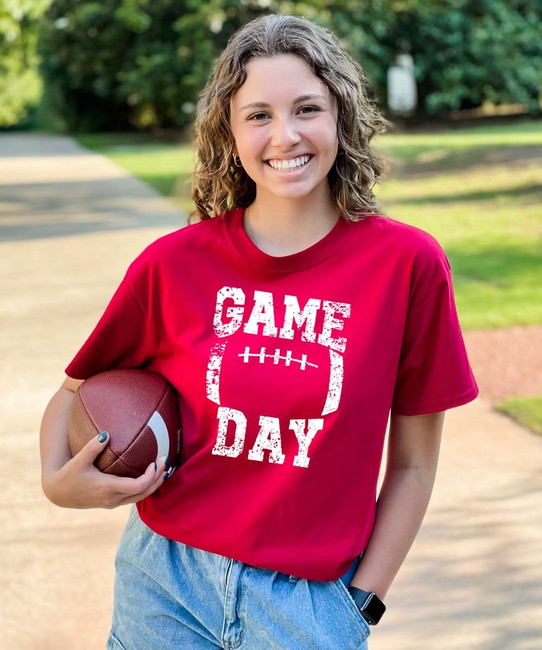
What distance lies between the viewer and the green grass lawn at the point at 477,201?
25.4ft

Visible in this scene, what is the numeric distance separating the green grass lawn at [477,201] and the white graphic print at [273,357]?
68 cm

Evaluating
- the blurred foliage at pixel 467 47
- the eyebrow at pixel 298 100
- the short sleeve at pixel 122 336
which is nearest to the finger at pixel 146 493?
the short sleeve at pixel 122 336

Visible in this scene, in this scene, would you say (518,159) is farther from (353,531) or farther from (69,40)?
(69,40)

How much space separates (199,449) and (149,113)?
36.7 meters

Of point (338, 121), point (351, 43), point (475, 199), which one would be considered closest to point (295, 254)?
point (338, 121)

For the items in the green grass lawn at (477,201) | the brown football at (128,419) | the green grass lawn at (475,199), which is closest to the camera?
the brown football at (128,419)

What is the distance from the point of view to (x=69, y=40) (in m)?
33.2

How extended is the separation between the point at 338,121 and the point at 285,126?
188 millimetres

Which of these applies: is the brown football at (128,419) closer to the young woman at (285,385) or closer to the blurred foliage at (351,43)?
the young woman at (285,385)

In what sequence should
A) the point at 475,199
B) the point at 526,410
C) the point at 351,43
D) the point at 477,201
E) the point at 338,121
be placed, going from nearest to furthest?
1. the point at 338,121
2. the point at 526,410
3. the point at 477,201
4. the point at 475,199
5. the point at 351,43

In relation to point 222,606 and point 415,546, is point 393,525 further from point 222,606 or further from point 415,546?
point 415,546

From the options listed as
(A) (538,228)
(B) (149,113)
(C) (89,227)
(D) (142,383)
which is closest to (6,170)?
(C) (89,227)

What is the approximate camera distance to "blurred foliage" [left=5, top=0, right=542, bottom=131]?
25594 millimetres

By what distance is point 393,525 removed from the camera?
1.97m
